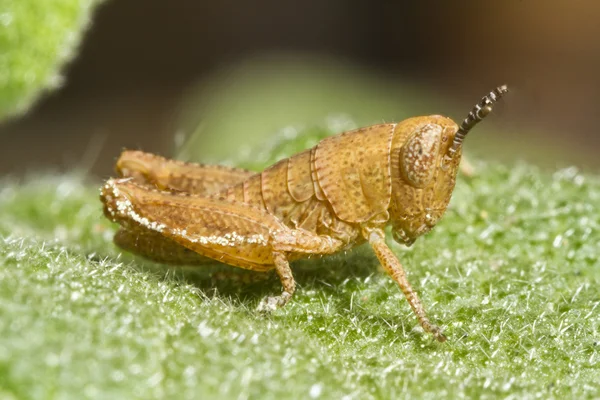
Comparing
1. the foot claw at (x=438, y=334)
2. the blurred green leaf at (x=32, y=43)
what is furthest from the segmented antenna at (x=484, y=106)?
the blurred green leaf at (x=32, y=43)

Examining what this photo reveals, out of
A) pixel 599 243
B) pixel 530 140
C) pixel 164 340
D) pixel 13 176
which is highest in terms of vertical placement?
pixel 530 140

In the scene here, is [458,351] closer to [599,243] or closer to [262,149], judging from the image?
[599,243]

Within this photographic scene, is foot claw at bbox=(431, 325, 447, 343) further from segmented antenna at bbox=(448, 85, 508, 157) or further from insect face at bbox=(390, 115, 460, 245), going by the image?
segmented antenna at bbox=(448, 85, 508, 157)

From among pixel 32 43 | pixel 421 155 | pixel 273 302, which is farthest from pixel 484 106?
pixel 32 43

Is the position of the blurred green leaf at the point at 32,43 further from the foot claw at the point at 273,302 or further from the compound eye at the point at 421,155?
the compound eye at the point at 421,155

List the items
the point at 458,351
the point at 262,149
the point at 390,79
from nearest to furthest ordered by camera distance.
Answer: the point at 458,351 < the point at 262,149 < the point at 390,79

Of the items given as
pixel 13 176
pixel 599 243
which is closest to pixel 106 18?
pixel 13 176

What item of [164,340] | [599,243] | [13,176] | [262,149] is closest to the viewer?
[164,340]

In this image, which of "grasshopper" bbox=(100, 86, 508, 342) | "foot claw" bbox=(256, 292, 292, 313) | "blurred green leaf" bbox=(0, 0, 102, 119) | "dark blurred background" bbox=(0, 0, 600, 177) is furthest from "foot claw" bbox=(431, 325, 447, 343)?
"dark blurred background" bbox=(0, 0, 600, 177)
